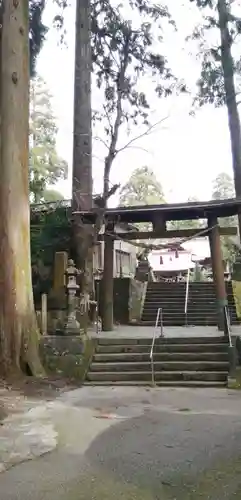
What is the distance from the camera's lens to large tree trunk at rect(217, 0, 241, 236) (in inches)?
658

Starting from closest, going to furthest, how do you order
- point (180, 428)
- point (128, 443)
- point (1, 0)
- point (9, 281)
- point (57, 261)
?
1. point (128, 443)
2. point (180, 428)
3. point (9, 281)
4. point (1, 0)
5. point (57, 261)

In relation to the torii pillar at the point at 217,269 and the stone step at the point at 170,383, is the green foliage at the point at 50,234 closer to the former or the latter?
the torii pillar at the point at 217,269

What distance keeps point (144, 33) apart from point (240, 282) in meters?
8.91

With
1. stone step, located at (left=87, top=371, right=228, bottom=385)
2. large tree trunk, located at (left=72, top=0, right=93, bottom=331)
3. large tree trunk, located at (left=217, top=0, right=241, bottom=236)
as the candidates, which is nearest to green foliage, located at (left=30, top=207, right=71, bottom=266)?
large tree trunk, located at (left=72, top=0, right=93, bottom=331)

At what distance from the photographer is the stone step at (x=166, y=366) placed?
30.3 feet

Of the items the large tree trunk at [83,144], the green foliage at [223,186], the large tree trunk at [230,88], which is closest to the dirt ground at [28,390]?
the large tree trunk at [83,144]

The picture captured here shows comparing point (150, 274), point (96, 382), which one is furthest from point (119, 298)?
point (96, 382)

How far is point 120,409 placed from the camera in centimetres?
689

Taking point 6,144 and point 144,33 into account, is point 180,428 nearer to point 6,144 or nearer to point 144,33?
point 6,144

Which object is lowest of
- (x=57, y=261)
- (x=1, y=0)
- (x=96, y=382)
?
(x=96, y=382)

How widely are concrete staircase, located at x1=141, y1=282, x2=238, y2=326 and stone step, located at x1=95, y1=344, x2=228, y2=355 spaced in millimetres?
5432

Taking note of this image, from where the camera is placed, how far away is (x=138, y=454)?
4.75m

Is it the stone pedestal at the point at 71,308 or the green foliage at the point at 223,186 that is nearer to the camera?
the stone pedestal at the point at 71,308

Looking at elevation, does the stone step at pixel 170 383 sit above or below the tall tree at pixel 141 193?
below
